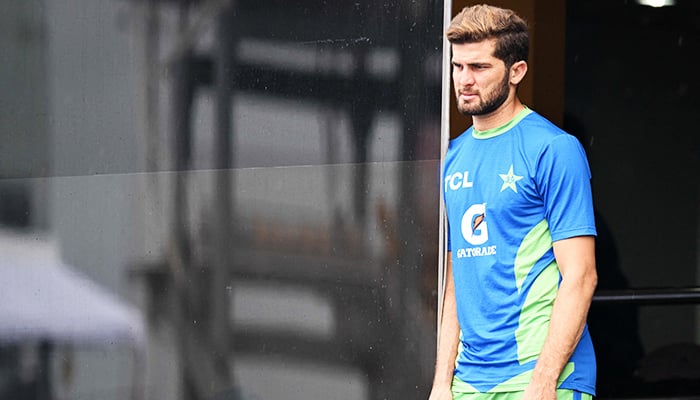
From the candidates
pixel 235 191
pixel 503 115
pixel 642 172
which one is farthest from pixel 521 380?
pixel 642 172

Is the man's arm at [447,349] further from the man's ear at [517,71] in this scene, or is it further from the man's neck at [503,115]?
the man's ear at [517,71]

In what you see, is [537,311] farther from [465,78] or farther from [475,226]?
[465,78]

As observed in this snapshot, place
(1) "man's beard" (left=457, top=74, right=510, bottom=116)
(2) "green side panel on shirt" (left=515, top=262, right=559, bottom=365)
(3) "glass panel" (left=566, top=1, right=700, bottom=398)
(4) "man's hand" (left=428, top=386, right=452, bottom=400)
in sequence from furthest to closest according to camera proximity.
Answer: (3) "glass panel" (left=566, top=1, right=700, bottom=398) → (4) "man's hand" (left=428, top=386, right=452, bottom=400) → (1) "man's beard" (left=457, top=74, right=510, bottom=116) → (2) "green side panel on shirt" (left=515, top=262, right=559, bottom=365)

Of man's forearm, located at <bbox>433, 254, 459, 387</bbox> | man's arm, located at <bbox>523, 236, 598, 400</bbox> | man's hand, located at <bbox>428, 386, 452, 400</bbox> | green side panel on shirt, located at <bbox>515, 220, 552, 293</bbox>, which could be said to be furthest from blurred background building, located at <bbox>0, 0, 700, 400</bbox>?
man's arm, located at <bbox>523, 236, 598, 400</bbox>

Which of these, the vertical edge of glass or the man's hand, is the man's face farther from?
the vertical edge of glass

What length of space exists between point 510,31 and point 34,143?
2816 millimetres

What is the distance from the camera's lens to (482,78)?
3.25 metres

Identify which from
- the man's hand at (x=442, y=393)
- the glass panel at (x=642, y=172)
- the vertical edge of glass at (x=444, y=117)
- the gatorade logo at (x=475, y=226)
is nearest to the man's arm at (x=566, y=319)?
the gatorade logo at (x=475, y=226)

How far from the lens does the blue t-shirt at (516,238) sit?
3070 millimetres

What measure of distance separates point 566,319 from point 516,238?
267mm

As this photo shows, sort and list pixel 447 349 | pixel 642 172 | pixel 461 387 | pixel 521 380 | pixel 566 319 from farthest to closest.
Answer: pixel 642 172 < pixel 447 349 < pixel 461 387 < pixel 521 380 < pixel 566 319

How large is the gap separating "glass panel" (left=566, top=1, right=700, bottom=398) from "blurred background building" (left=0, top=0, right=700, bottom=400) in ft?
0.21

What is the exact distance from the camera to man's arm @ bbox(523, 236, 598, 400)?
3020mm

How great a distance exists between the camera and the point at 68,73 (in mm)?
5301
